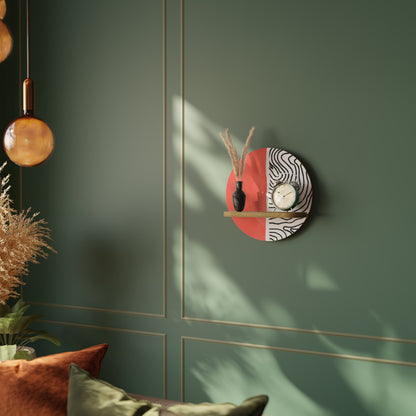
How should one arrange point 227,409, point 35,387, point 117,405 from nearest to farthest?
point 227,409 → point 117,405 → point 35,387

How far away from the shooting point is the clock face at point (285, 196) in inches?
97.5

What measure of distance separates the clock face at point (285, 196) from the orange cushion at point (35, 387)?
131 cm

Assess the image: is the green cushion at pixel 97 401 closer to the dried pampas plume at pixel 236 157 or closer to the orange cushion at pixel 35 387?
the orange cushion at pixel 35 387

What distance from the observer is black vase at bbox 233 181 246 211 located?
2582 millimetres

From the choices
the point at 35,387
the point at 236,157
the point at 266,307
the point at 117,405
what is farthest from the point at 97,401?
the point at 236,157

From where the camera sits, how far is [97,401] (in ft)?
5.20

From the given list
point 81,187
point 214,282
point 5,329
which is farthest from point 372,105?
point 5,329

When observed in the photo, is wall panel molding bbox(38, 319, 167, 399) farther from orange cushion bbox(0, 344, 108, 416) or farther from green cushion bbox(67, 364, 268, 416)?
green cushion bbox(67, 364, 268, 416)

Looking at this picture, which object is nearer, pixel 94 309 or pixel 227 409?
pixel 227 409

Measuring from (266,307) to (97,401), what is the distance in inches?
50.9

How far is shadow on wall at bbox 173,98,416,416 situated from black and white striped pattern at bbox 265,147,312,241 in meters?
0.10

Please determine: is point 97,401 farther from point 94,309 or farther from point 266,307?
point 94,309

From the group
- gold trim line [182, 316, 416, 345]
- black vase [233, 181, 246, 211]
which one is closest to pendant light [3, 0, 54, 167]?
black vase [233, 181, 246, 211]

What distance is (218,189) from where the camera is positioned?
2.77m
